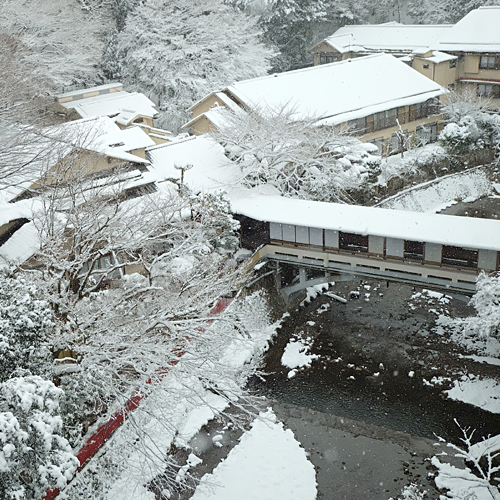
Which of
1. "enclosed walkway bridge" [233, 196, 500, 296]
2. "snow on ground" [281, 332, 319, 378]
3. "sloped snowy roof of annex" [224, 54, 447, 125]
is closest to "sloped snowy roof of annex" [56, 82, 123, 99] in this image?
"sloped snowy roof of annex" [224, 54, 447, 125]

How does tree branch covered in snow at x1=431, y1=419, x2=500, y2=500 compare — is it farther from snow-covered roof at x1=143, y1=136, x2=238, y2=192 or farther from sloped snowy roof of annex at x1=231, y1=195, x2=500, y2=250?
snow-covered roof at x1=143, y1=136, x2=238, y2=192

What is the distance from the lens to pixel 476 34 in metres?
34.9

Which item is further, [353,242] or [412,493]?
[353,242]

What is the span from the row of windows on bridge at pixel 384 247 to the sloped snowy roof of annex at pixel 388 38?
885 inches

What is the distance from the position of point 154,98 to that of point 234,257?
65.7 feet

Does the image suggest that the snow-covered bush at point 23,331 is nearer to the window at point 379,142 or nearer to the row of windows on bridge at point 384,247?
the row of windows on bridge at point 384,247

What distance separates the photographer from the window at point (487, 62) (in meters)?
33.5

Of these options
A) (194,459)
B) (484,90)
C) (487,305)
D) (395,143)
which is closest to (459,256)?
(487,305)

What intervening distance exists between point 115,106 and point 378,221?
62.9ft

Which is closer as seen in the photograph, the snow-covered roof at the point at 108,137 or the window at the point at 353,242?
the window at the point at 353,242

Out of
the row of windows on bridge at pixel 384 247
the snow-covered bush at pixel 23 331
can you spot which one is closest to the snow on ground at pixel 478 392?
the row of windows on bridge at pixel 384 247

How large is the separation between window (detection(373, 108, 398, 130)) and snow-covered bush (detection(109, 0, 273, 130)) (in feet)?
35.4

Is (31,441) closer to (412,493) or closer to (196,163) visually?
(412,493)

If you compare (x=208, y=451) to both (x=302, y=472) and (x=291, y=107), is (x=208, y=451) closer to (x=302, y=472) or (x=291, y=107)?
(x=302, y=472)
